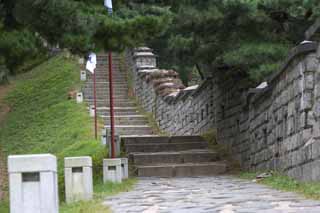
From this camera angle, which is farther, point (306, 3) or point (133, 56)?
point (133, 56)

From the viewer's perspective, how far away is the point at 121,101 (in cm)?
2769

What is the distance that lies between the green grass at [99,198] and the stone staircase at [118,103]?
9.57m

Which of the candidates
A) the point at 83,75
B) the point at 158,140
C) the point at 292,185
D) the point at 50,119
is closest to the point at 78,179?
the point at 292,185

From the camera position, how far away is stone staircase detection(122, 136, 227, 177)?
1453 cm

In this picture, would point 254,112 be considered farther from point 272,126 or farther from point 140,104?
point 140,104

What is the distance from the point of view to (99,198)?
9.69m

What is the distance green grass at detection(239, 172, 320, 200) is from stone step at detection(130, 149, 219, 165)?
114 inches

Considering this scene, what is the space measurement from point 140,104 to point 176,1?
47.8ft

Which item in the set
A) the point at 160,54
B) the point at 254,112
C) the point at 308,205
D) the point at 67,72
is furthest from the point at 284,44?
the point at 67,72

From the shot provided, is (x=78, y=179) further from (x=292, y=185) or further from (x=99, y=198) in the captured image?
(x=292, y=185)

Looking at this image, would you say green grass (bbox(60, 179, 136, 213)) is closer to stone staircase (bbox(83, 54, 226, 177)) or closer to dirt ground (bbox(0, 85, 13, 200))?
stone staircase (bbox(83, 54, 226, 177))

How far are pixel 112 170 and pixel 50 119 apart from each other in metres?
13.7

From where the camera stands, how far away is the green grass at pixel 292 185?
871 centimetres

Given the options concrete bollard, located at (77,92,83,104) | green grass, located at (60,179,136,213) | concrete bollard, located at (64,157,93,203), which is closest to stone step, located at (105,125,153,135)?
concrete bollard, located at (77,92,83,104)
